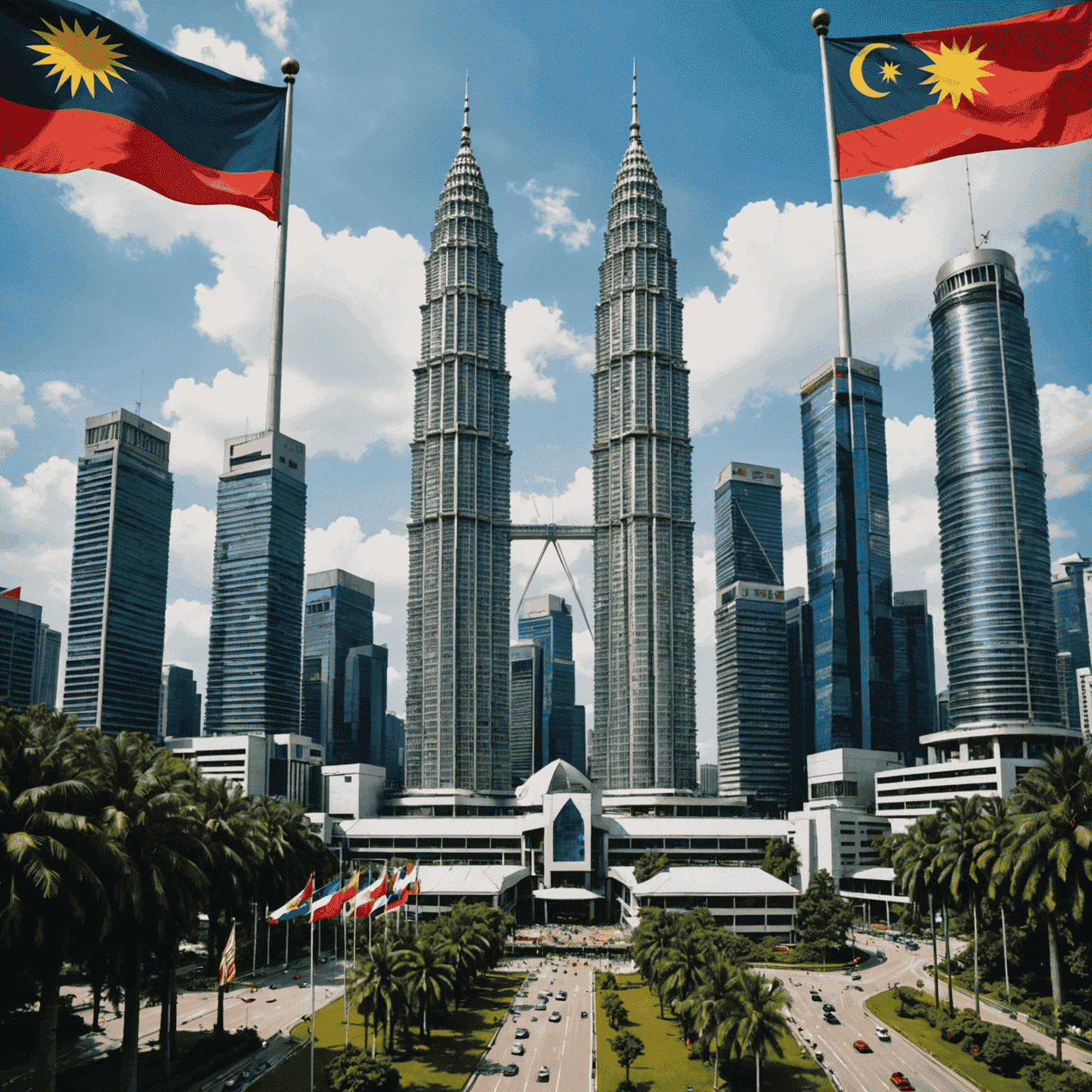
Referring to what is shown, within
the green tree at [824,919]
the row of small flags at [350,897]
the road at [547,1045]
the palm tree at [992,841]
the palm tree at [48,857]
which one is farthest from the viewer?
the green tree at [824,919]

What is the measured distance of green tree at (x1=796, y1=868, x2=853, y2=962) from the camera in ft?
494

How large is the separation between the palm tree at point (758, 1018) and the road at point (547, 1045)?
16373 millimetres

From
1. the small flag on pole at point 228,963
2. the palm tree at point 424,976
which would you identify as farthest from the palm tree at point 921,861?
the small flag on pole at point 228,963

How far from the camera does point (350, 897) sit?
7950 cm

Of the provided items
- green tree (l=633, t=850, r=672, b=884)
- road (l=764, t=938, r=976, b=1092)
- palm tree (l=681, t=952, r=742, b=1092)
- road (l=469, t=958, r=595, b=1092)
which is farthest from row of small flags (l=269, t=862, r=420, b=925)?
green tree (l=633, t=850, r=672, b=884)

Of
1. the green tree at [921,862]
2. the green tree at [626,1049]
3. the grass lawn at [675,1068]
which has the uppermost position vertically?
the green tree at [921,862]

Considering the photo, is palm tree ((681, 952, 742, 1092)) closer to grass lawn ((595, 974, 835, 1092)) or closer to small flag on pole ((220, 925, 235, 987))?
grass lawn ((595, 974, 835, 1092))

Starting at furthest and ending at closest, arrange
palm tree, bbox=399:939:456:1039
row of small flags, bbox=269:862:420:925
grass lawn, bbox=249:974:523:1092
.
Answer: palm tree, bbox=399:939:456:1039 → grass lawn, bbox=249:974:523:1092 → row of small flags, bbox=269:862:420:925

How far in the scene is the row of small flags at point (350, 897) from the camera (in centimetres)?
7080

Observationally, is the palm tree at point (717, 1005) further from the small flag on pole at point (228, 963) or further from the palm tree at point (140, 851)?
the palm tree at point (140, 851)

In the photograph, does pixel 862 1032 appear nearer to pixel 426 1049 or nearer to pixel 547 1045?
pixel 547 1045

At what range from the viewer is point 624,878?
7564 inches

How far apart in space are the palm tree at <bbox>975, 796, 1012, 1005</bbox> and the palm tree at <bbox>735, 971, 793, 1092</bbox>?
24.2m

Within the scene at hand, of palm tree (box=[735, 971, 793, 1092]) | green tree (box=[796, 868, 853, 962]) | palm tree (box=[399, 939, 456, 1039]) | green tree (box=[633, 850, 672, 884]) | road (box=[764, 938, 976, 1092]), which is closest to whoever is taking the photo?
palm tree (box=[735, 971, 793, 1092])
